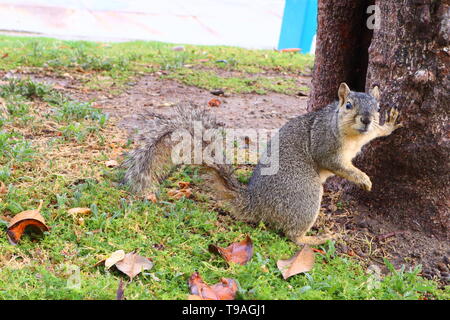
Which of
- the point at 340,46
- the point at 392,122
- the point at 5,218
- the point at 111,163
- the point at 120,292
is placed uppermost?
the point at 340,46

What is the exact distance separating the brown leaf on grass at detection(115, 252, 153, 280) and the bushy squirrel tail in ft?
1.90

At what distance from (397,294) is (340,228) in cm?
68

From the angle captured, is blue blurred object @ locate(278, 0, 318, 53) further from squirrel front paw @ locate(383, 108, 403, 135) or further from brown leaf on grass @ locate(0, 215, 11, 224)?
brown leaf on grass @ locate(0, 215, 11, 224)

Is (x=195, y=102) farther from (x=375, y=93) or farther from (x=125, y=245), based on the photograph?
(x=125, y=245)

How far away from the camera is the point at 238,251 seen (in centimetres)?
248

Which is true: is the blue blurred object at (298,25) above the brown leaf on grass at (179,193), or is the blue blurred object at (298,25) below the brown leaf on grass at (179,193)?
above

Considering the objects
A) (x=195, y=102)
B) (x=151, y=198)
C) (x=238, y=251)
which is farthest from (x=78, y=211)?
(x=195, y=102)

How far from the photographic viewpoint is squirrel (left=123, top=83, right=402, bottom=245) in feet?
8.91

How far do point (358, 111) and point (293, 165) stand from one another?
455 mm

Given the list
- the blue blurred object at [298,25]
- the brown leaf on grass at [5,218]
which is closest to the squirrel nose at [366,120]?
the brown leaf on grass at [5,218]

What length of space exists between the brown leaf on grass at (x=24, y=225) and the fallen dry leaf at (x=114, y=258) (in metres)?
0.40

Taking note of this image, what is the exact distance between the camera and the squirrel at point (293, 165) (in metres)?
2.71

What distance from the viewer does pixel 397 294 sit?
227 centimetres

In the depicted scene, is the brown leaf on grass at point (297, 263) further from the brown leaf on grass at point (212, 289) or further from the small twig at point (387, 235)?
the small twig at point (387, 235)
